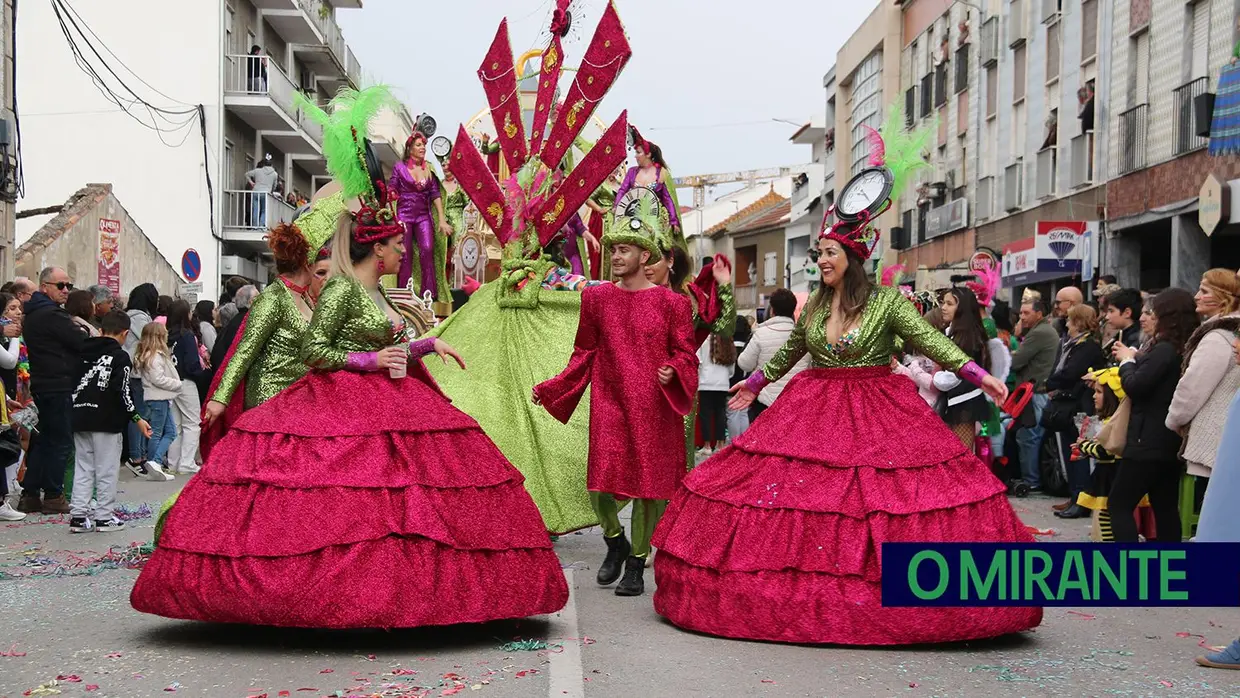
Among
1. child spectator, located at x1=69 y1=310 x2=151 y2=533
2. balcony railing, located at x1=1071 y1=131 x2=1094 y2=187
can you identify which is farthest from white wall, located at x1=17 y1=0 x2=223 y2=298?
child spectator, located at x1=69 y1=310 x2=151 y2=533

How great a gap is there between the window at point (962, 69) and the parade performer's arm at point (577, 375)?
1079 inches

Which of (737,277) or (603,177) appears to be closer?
(603,177)

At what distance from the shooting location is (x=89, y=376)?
10406 mm

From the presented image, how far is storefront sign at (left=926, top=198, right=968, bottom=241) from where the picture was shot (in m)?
33.5

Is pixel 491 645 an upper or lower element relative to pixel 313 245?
lower

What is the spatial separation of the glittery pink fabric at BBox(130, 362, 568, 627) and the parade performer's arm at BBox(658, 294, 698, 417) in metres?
1.54

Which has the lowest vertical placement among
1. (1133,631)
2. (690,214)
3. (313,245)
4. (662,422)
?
(1133,631)

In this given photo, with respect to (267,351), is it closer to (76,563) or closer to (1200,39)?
(76,563)

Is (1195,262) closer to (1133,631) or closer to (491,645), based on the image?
(1133,631)

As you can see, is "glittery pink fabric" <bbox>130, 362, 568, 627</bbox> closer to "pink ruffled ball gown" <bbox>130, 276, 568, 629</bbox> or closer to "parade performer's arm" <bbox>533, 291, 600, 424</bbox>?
"pink ruffled ball gown" <bbox>130, 276, 568, 629</bbox>

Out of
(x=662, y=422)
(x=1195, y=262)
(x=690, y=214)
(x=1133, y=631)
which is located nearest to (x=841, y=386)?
(x=662, y=422)

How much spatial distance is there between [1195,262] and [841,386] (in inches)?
584

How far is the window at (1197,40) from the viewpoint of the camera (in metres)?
20.1

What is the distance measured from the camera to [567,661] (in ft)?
19.9
